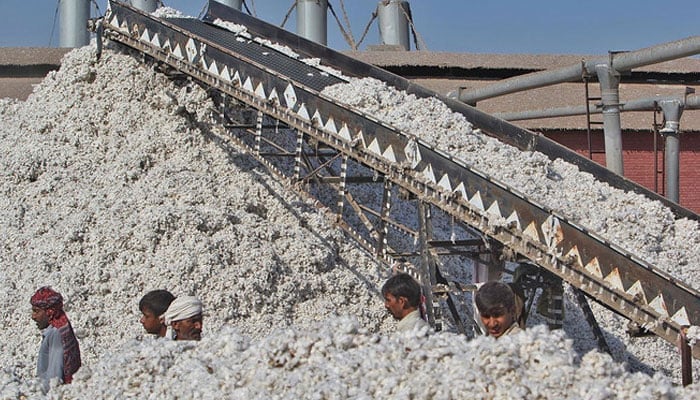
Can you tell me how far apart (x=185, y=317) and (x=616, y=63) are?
22.6ft

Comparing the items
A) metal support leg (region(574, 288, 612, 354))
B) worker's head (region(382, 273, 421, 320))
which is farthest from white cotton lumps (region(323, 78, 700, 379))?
worker's head (region(382, 273, 421, 320))

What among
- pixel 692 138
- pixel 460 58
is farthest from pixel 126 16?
pixel 692 138

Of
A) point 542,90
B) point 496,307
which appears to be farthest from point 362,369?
point 542,90

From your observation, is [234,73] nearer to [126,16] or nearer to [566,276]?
[126,16]

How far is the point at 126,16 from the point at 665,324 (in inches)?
263

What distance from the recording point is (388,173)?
25.0 ft

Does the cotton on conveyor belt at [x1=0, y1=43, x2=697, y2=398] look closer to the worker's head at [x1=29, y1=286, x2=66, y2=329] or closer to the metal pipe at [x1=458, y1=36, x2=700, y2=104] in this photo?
the worker's head at [x1=29, y1=286, x2=66, y2=329]

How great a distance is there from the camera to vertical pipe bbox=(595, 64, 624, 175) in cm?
1074

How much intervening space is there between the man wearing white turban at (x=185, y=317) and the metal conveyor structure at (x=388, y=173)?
2.43 metres

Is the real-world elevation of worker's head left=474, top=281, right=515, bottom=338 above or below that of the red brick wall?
below

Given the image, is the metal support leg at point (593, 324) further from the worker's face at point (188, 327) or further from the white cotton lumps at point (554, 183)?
the worker's face at point (188, 327)

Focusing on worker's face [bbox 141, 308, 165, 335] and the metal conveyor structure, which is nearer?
worker's face [bbox 141, 308, 165, 335]

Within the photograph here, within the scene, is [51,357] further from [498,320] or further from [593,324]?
[593,324]

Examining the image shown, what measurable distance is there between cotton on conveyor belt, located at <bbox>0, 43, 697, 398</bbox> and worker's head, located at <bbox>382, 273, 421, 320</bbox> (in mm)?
196
